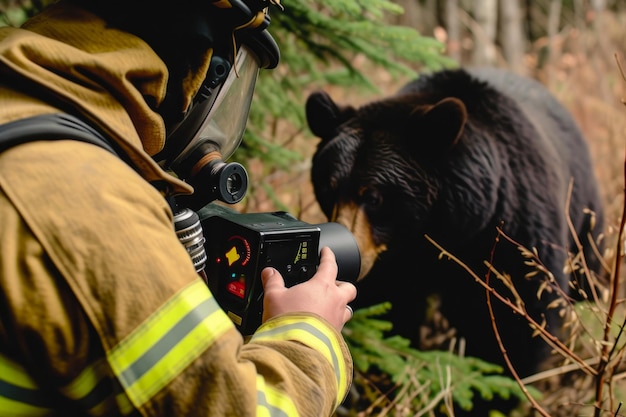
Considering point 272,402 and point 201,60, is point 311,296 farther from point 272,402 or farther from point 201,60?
point 201,60

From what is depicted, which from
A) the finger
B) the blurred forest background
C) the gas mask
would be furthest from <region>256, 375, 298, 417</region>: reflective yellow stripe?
the blurred forest background

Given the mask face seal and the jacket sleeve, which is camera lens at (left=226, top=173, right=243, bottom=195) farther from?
the jacket sleeve

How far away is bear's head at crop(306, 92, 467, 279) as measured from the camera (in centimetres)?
304

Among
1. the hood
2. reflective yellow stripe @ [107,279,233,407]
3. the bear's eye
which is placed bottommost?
the bear's eye

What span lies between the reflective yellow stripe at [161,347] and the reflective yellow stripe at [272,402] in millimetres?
135

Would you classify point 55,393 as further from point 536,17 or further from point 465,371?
point 536,17

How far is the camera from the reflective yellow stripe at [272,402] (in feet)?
3.66

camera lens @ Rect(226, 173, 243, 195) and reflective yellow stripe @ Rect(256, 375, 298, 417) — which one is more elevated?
camera lens @ Rect(226, 173, 243, 195)

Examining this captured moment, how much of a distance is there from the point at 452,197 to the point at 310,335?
2.03m

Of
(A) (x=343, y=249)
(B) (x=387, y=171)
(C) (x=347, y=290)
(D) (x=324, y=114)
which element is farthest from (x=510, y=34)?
(C) (x=347, y=290)

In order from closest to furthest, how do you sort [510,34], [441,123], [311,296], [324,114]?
[311,296], [441,123], [324,114], [510,34]

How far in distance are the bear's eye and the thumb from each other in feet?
5.59

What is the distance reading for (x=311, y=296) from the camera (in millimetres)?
1319

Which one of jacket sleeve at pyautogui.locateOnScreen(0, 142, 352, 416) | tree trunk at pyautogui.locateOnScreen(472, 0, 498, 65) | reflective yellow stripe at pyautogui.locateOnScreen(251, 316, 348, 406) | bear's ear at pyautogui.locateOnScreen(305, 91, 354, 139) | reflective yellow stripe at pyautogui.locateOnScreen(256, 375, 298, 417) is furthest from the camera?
tree trunk at pyautogui.locateOnScreen(472, 0, 498, 65)
